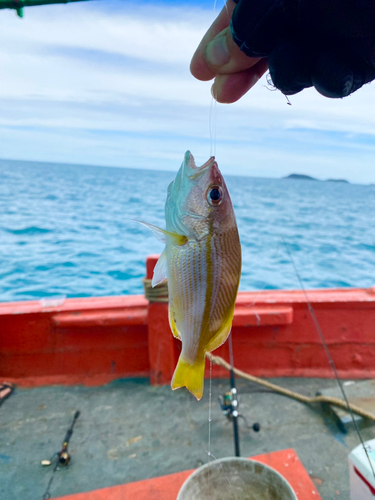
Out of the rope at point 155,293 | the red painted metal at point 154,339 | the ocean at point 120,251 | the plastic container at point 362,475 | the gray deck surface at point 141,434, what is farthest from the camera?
the ocean at point 120,251

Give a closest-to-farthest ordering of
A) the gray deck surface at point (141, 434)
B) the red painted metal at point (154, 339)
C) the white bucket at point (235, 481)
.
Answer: the white bucket at point (235, 481) → the gray deck surface at point (141, 434) → the red painted metal at point (154, 339)

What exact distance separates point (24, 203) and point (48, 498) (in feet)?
103

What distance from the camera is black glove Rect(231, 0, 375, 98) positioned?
35.0 inches

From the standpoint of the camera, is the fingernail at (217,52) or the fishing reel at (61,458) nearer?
the fingernail at (217,52)

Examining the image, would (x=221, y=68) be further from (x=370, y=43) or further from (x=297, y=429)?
(x=297, y=429)

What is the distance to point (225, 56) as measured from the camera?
120 cm

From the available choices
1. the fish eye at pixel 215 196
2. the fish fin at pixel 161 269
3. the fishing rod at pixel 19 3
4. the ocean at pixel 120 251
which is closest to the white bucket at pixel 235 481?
the fish fin at pixel 161 269

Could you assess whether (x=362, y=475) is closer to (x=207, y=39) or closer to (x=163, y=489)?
(x=163, y=489)

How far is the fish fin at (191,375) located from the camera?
128 cm

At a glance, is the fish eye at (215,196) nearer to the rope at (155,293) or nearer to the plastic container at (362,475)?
the plastic container at (362,475)

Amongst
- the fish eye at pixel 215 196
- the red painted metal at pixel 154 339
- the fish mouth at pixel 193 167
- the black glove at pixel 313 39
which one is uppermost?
the black glove at pixel 313 39

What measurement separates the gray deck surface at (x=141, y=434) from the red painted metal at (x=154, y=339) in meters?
0.16

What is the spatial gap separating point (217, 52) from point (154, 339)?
290 cm

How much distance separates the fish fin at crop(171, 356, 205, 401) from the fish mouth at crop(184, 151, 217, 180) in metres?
0.66
